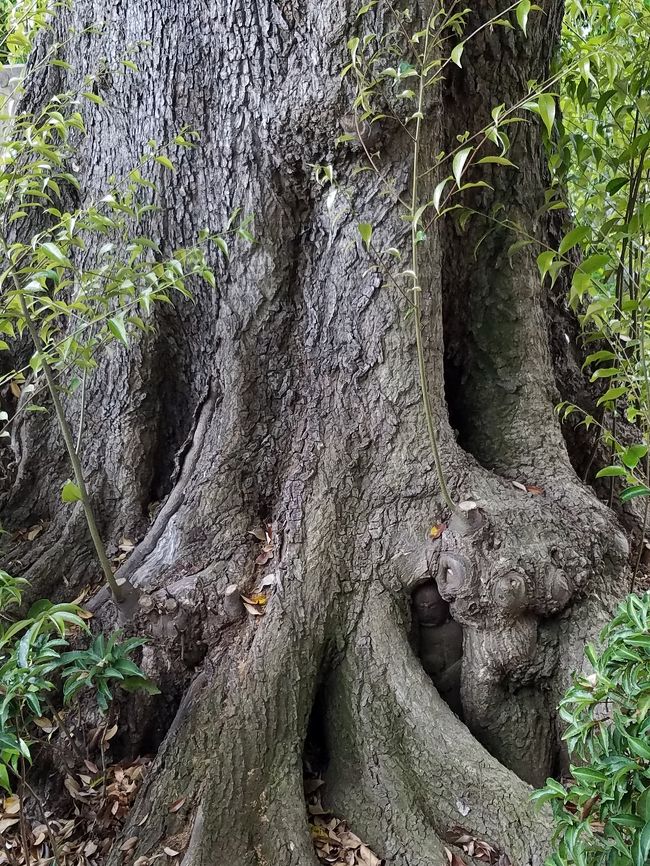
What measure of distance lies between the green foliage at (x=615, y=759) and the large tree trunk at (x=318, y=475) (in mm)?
620

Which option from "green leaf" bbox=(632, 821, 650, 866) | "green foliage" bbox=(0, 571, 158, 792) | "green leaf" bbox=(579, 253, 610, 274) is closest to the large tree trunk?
"green foliage" bbox=(0, 571, 158, 792)

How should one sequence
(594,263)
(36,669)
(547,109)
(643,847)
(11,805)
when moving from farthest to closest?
(11,805) → (594,263) → (36,669) → (547,109) → (643,847)

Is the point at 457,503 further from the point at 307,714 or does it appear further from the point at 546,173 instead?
the point at 546,173

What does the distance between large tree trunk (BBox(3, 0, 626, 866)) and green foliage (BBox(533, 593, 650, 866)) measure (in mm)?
620

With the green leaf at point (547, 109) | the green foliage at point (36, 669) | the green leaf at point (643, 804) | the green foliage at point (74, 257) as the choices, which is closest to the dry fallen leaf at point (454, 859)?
the green leaf at point (643, 804)

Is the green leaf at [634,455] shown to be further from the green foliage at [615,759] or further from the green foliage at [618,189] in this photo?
the green foliage at [615,759]

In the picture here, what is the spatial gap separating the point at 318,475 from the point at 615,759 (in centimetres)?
139

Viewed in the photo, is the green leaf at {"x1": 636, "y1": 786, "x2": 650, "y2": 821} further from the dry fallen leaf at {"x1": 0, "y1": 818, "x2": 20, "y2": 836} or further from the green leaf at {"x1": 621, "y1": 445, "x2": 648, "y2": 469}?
the dry fallen leaf at {"x1": 0, "y1": 818, "x2": 20, "y2": 836}

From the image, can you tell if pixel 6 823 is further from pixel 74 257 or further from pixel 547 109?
pixel 547 109

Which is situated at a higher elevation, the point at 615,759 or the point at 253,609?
the point at 253,609

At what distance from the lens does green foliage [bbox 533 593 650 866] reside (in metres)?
1.29

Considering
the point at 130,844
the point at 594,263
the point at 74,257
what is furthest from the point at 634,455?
the point at 74,257

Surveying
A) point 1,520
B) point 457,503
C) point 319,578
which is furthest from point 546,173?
point 1,520

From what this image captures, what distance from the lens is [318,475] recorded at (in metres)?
2.48
